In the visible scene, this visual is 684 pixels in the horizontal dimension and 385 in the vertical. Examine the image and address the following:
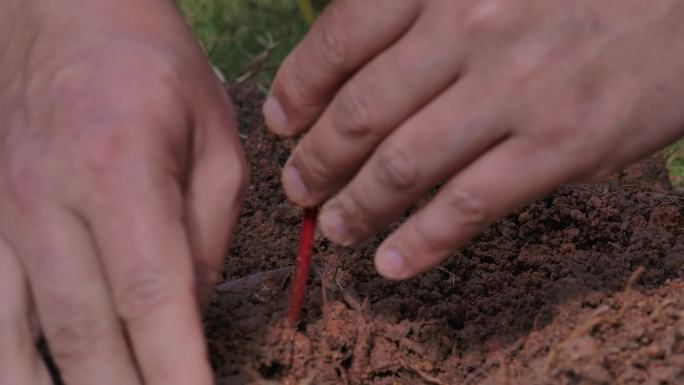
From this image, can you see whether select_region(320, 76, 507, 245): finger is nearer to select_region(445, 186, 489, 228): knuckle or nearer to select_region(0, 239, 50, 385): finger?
select_region(445, 186, 489, 228): knuckle

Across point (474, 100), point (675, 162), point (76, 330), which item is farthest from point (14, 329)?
point (675, 162)

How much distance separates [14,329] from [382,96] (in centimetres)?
65

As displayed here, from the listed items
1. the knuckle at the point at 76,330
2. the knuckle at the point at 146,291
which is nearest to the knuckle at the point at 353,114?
the knuckle at the point at 146,291

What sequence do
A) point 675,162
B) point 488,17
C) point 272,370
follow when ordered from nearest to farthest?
point 488,17 < point 272,370 < point 675,162

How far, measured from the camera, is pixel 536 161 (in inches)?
53.8

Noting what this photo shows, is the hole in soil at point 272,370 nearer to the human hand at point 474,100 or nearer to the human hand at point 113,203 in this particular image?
the human hand at point 113,203

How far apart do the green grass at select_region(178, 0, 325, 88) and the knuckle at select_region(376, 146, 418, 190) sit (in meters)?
1.83

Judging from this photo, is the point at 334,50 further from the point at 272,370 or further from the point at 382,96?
the point at 272,370

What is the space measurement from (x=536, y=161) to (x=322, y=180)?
12.7 inches

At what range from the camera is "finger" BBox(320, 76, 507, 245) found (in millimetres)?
1352

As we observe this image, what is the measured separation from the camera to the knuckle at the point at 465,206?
138 cm

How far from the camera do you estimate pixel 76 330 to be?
4.65 feet

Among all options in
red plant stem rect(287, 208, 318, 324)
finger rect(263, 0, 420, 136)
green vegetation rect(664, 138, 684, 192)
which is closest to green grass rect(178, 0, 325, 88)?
green vegetation rect(664, 138, 684, 192)

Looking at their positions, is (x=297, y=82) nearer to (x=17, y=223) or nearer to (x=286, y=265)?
(x=17, y=223)
